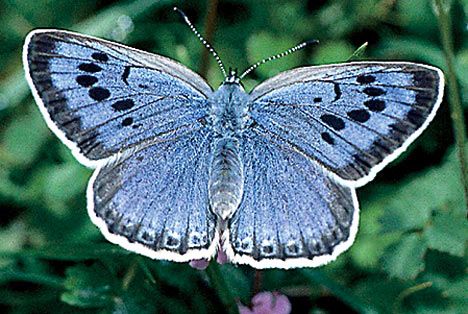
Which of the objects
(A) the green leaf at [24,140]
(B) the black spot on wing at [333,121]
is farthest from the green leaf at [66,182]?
(B) the black spot on wing at [333,121]

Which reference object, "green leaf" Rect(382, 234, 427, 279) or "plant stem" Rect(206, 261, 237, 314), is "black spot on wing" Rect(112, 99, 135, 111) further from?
"green leaf" Rect(382, 234, 427, 279)

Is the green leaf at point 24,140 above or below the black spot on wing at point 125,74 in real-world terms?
below

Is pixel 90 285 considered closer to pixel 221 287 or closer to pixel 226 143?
pixel 221 287

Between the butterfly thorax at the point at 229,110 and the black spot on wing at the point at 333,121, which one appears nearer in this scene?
the black spot on wing at the point at 333,121

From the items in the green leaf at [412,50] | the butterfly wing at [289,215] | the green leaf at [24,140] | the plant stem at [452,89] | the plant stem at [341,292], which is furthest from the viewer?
the green leaf at [24,140]

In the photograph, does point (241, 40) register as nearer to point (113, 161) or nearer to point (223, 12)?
point (223, 12)

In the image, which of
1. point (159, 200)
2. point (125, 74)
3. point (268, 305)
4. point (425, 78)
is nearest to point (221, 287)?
point (268, 305)

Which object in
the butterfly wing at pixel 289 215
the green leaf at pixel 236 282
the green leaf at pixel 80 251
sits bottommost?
the green leaf at pixel 236 282

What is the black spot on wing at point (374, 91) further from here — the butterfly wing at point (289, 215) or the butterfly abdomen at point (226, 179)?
the butterfly abdomen at point (226, 179)
